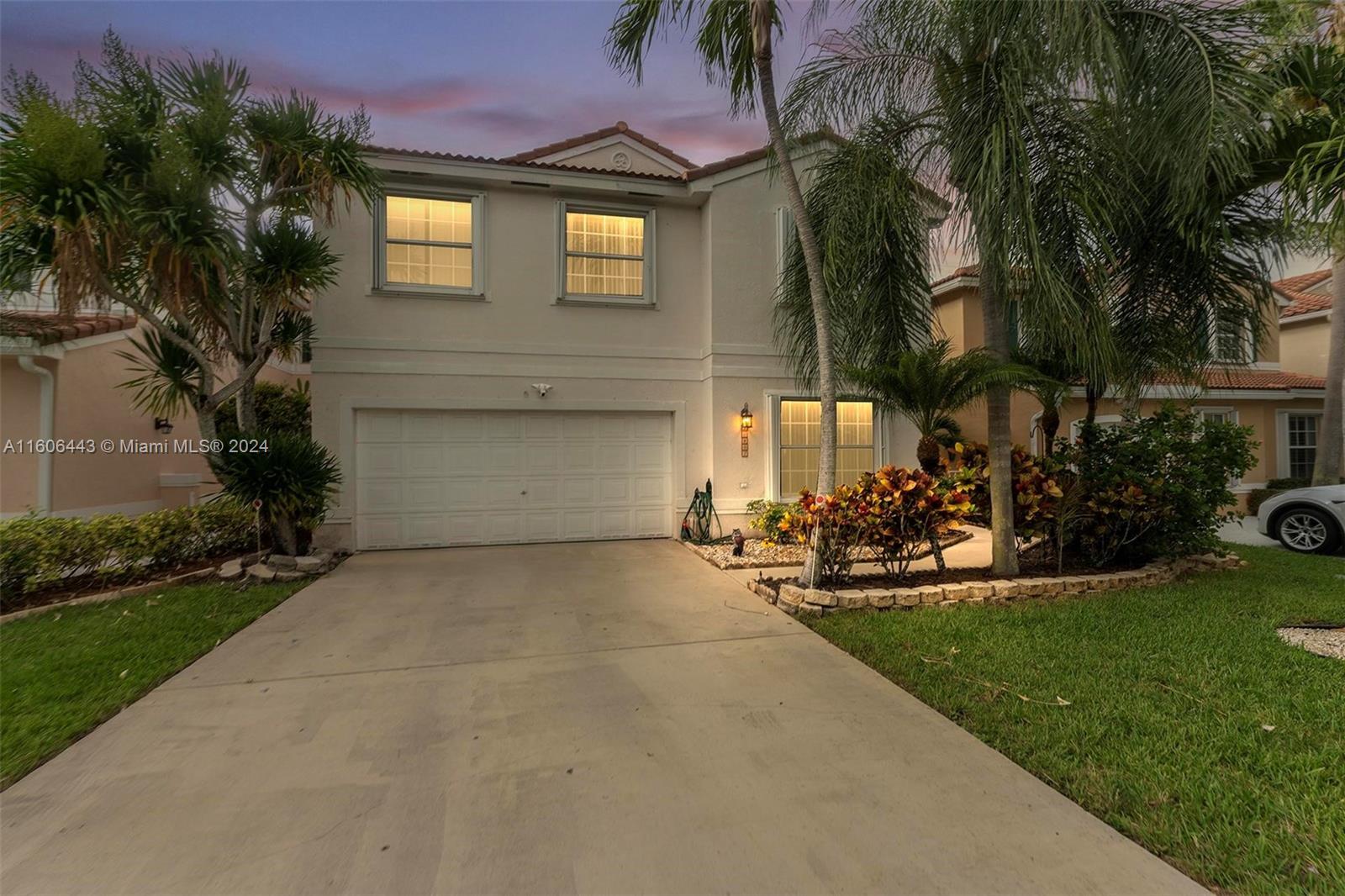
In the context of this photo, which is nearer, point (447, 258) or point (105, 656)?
point (105, 656)

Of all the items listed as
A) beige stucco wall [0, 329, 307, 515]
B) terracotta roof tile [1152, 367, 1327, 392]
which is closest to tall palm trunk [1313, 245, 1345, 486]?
terracotta roof tile [1152, 367, 1327, 392]

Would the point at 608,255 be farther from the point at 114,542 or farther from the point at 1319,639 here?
the point at 1319,639

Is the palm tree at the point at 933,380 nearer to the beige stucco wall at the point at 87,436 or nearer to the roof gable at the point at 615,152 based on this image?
the beige stucco wall at the point at 87,436

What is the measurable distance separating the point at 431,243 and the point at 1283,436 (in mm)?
19594

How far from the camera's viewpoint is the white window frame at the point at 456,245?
27.5 ft

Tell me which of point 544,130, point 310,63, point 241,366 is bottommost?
point 241,366

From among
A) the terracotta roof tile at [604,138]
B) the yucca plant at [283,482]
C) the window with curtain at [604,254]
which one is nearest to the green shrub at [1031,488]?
the window with curtain at [604,254]

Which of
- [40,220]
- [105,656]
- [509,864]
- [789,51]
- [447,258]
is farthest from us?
[447,258]

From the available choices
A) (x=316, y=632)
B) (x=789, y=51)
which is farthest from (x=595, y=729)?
(x=789, y=51)

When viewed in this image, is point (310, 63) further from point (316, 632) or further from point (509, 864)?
point (509, 864)

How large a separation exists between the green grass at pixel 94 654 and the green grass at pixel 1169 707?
498 cm

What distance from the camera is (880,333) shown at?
20.5 feet

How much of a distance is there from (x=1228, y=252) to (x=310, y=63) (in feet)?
34.3

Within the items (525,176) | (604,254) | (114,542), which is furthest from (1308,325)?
(114,542)
